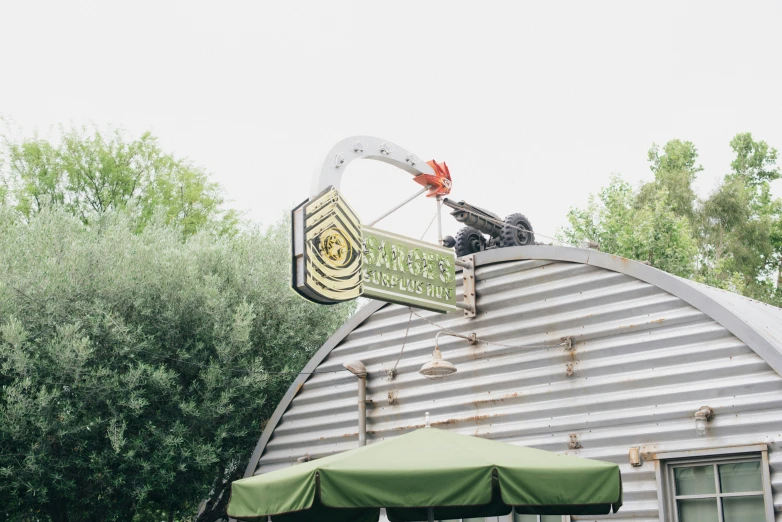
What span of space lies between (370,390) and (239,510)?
13.6 ft

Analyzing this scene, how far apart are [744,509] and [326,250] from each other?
173 inches

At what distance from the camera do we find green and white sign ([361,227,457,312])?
897 cm

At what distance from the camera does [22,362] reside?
11633 millimetres

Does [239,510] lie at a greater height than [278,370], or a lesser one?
lesser

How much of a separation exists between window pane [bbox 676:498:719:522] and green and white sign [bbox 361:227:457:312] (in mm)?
3100

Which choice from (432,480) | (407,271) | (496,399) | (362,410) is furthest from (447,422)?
(432,480)

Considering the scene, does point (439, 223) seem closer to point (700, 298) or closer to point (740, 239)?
point (700, 298)

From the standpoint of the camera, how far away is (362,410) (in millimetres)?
10773

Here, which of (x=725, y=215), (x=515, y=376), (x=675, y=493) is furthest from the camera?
(x=725, y=215)

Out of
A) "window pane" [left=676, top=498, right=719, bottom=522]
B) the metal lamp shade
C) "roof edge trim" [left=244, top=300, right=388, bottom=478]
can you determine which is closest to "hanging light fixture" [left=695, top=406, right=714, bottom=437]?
"window pane" [left=676, top=498, right=719, bottom=522]

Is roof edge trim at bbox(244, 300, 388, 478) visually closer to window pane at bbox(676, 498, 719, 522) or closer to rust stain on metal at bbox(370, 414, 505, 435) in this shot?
rust stain on metal at bbox(370, 414, 505, 435)

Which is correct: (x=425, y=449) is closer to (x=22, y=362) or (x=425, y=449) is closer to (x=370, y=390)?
(x=370, y=390)

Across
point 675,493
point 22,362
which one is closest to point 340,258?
point 675,493

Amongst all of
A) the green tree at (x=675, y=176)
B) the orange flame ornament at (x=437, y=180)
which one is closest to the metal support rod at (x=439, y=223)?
the orange flame ornament at (x=437, y=180)
